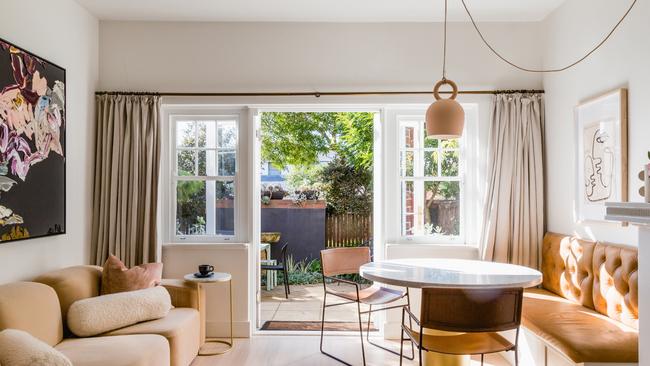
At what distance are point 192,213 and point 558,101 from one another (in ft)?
10.8

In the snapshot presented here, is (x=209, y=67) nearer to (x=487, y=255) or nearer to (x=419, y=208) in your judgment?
(x=419, y=208)

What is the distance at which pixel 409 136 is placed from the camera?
4426 mm

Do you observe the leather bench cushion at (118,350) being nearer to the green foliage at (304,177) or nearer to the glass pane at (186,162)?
the glass pane at (186,162)

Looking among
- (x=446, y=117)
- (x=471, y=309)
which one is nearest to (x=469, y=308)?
(x=471, y=309)

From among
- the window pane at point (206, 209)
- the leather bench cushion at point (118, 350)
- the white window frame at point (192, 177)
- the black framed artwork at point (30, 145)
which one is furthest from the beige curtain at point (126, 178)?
the leather bench cushion at point (118, 350)

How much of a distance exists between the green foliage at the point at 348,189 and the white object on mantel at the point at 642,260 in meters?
6.28

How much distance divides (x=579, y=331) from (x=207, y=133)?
3302mm

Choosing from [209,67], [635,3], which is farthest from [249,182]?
[635,3]

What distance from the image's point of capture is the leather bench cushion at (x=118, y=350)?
8.45ft

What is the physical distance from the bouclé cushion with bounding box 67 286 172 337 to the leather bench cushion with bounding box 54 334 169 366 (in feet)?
0.29

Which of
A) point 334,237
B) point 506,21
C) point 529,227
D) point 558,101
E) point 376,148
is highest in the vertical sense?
point 506,21

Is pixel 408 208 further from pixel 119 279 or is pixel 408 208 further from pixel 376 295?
pixel 119 279

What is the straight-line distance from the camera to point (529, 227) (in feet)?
13.6

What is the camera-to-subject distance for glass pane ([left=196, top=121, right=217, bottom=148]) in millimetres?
4445
